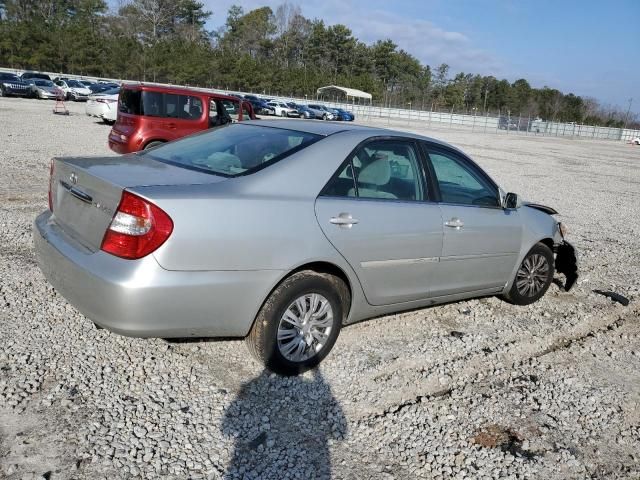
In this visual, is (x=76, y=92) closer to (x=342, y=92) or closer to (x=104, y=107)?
(x=104, y=107)

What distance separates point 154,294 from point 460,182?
9.49ft

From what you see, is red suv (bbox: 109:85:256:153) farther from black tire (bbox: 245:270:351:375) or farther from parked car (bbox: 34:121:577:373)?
black tire (bbox: 245:270:351:375)

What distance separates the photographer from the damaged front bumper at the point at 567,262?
5986 millimetres

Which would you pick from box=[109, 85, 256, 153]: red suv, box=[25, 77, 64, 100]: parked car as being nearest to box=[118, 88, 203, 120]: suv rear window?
box=[109, 85, 256, 153]: red suv

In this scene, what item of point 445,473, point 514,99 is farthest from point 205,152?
point 514,99

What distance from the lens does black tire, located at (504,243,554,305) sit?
543cm

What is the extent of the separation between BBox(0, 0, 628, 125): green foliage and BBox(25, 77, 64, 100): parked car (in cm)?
3097

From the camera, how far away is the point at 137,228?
10.0 ft

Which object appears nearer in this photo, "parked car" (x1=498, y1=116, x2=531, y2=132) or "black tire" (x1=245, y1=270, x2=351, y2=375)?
"black tire" (x1=245, y1=270, x2=351, y2=375)

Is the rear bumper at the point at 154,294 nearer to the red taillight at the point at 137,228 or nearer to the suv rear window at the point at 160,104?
the red taillight at the point at 137,228

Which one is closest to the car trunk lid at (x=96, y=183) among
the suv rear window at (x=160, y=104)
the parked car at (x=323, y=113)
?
the suv rear window at (x=160, y=104)

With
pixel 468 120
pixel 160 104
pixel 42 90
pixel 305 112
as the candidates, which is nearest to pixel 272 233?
pixel 160 104

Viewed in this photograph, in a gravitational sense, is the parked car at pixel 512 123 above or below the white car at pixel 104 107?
above

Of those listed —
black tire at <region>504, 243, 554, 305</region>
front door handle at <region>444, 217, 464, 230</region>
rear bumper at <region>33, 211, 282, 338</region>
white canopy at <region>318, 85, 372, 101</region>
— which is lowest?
black tire at <region>504, 243, 554, 305</region>
